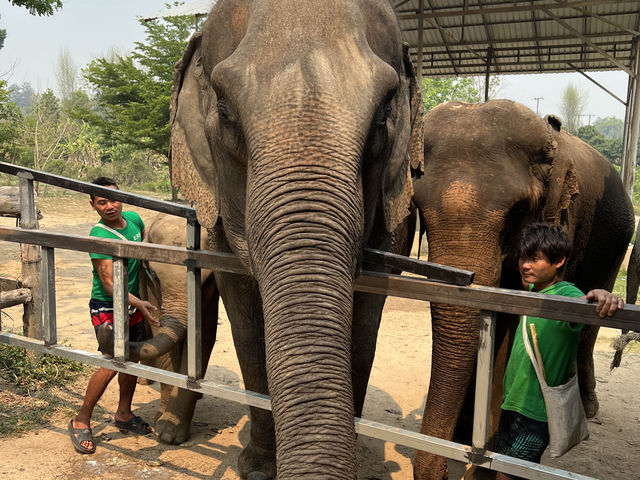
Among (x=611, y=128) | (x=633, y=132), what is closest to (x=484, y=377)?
(x=633, y=132)

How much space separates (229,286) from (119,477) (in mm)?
1301

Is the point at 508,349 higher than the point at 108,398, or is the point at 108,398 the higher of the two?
the point at 508,349

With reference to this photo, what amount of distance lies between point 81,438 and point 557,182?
11.3 feet

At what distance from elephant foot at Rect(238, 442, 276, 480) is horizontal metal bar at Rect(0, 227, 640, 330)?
1.33 metres

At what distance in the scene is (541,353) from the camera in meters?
2.57

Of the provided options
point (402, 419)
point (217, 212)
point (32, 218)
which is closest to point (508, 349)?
point (402, 419)

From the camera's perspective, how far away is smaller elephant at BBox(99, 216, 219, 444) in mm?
3711

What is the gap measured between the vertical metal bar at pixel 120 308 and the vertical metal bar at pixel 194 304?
0.39 meters

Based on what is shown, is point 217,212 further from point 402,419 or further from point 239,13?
point 402,419

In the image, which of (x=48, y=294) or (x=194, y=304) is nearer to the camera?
(x=194, y=304)

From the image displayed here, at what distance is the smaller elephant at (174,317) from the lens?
3711 millimetres

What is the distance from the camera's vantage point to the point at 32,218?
12.3ft

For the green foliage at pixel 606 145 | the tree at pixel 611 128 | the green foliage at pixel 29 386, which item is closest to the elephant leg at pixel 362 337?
the green foliage at pixel 29 386

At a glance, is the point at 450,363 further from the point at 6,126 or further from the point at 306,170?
the point at 6,126
